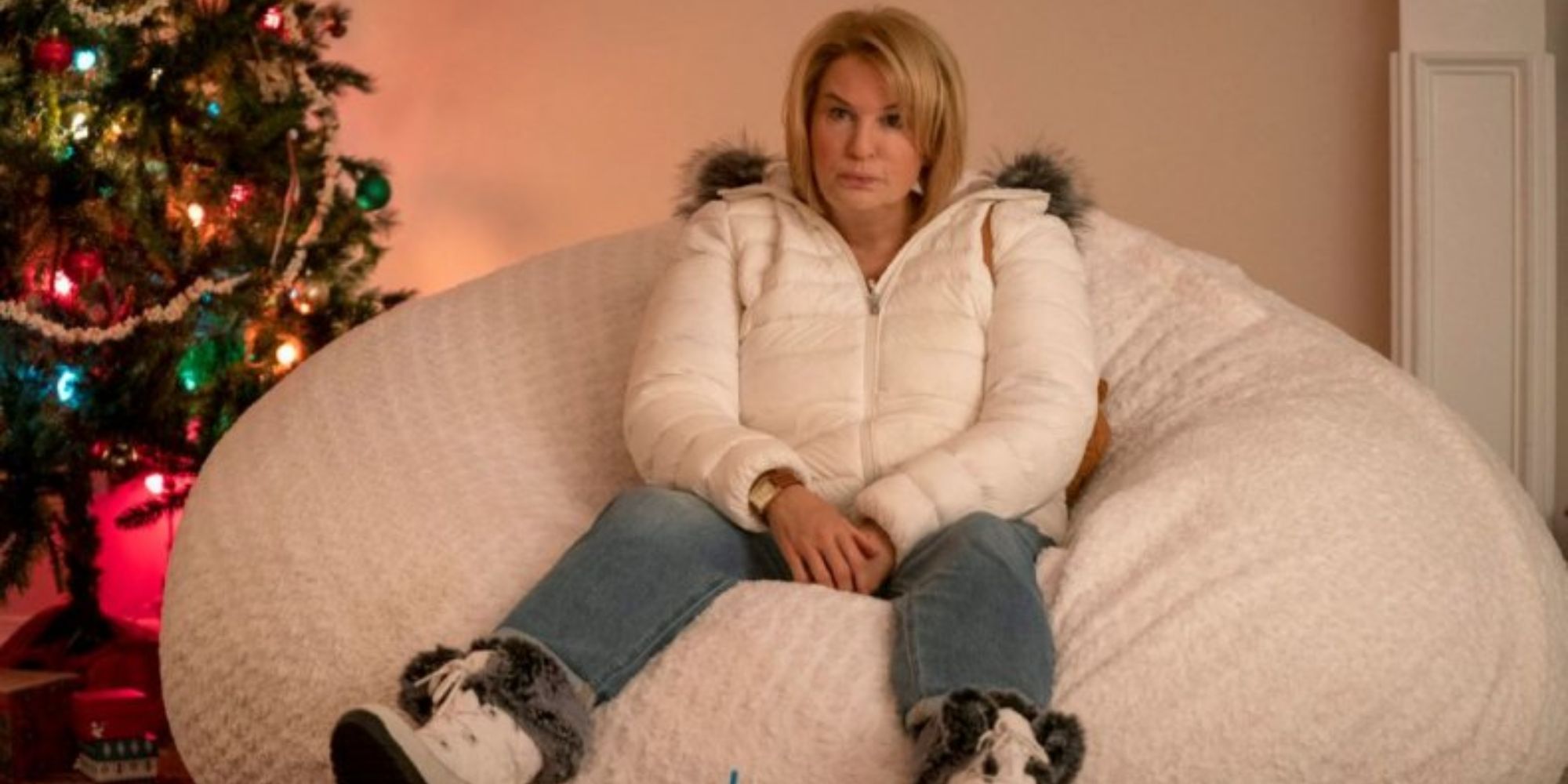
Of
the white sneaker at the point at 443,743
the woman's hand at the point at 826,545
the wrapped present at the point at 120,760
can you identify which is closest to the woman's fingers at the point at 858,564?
the woman's hand at the point at 826,545

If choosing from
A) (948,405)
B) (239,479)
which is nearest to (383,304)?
(239,479)

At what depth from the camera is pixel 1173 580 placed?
6.34 feet

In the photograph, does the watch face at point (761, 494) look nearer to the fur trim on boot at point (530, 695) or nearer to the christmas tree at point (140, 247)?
the fur trim on boot at point (530, 695)

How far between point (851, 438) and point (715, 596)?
0.99 ft

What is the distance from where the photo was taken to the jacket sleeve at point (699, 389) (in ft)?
6.82

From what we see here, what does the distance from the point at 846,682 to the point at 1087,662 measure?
0.23 m

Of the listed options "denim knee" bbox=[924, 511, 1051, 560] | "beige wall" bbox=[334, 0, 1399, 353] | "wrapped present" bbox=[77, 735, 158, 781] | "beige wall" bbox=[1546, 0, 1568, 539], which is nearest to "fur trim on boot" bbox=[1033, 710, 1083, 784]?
"denim knee" bbox=[924, 511, 1051, 560]

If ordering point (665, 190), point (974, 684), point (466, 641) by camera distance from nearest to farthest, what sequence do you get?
point (974, 684), point (466, 641), point (665, 190)

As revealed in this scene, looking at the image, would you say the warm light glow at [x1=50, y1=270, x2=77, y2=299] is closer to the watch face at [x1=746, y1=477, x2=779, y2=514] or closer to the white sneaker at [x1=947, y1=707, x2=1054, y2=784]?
the watch face at [x1=746, y1=477, x2=779, y2=514]

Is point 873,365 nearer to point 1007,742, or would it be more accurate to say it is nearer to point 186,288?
point 1007,742

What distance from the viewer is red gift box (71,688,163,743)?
305 cm

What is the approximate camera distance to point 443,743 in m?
1.70

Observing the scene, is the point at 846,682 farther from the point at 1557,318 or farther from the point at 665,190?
the point at 665,190

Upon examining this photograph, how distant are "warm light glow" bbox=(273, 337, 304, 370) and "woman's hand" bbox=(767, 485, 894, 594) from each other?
1.50m
